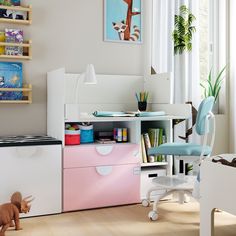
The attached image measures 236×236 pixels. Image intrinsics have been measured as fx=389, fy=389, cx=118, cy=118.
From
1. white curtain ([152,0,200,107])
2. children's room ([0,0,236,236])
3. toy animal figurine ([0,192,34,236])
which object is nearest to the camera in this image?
toy animal figurine ([0,192,34,236])

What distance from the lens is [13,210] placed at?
2367 mm

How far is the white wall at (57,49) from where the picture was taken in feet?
10.2

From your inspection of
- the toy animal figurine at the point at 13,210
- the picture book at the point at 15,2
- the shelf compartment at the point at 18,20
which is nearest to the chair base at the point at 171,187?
the toy animal figurine at the point at 13,210

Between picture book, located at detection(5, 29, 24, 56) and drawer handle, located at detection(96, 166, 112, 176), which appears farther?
picture book, located at detection(5, 29, 24, 56)

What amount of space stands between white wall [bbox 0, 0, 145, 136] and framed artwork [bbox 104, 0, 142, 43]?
54mm

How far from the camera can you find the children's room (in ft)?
8.53

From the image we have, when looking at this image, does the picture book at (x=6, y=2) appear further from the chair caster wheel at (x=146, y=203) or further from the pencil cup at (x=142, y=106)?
the chair caster wheel at (x=146, y=203)

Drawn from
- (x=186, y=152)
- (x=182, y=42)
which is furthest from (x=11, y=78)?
(x=182, y=42)

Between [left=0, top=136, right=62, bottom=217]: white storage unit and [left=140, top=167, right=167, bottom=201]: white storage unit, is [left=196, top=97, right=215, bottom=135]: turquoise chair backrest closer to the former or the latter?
[left=140, top=167, right=167, bottom=201]: white storage unit

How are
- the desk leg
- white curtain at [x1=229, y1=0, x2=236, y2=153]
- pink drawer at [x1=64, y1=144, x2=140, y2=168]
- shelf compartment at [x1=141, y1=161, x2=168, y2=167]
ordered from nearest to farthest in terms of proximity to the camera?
the desk leg, pink drawer at [x1=64, y1=144, x2=140, y2=168], shelf compartment at [x1=141, y1=161, x2=168, y2=167], white curtain at [x1=229, y1=0, x2=236, y2=153]

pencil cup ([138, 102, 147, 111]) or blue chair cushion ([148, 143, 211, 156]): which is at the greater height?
pencil cup ([138, 102, 147, 111])

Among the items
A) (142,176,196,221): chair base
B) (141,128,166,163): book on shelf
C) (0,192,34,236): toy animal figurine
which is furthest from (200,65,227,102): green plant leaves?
(0,192,34,236): toy animal figurine

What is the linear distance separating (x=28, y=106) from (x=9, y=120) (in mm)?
186

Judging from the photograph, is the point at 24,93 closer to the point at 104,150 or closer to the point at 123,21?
the point at 104,150
